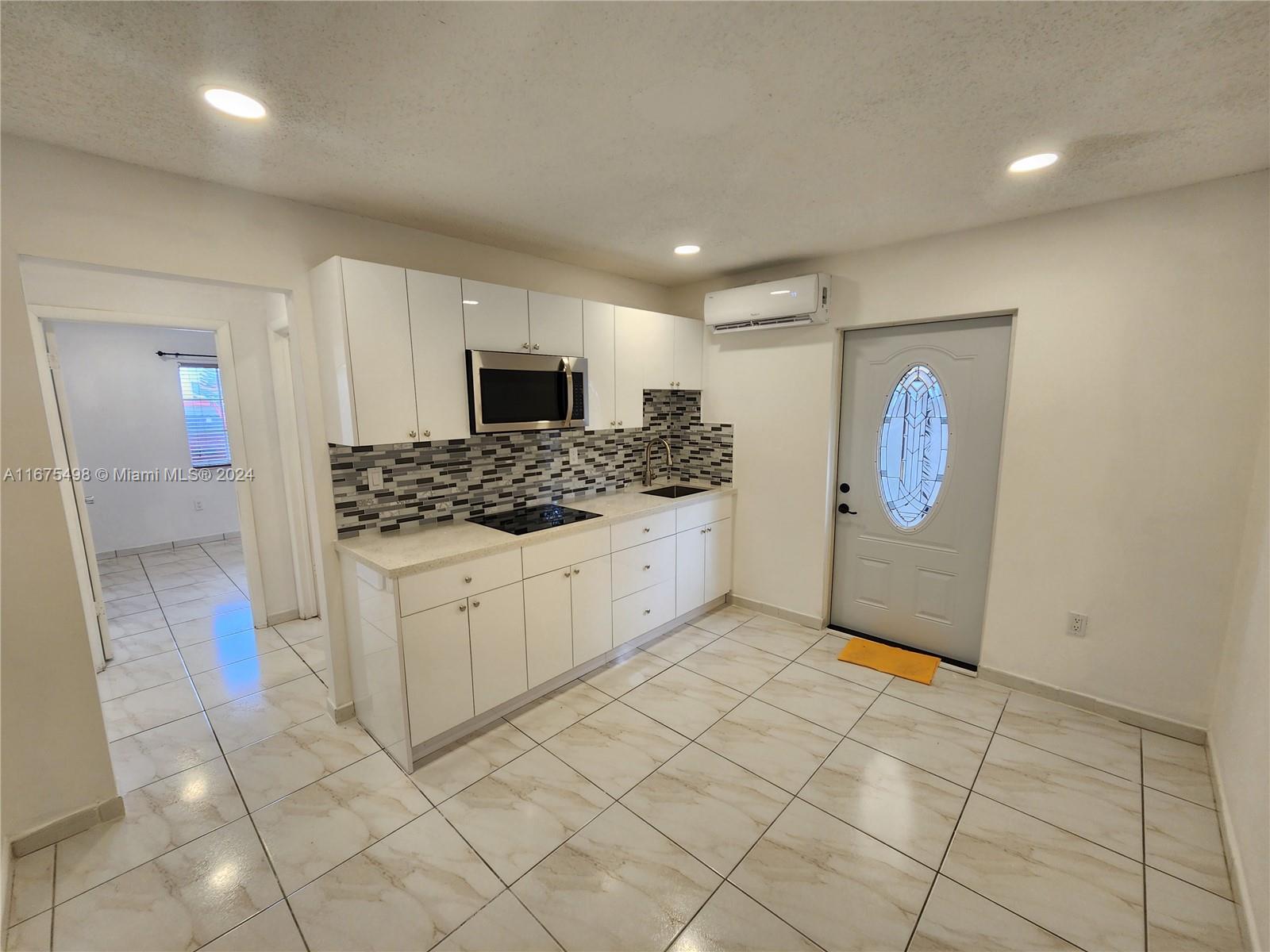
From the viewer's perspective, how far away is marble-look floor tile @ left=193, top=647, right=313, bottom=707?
284cm

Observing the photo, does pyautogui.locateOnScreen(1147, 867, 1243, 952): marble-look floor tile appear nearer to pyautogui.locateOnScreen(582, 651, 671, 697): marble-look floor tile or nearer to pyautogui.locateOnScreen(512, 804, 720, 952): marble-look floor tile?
pyautogui.locateOnScreen(512, 804, 720, 952): marble-look floor tile

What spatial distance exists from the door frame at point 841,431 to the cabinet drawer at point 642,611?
108 centimetres

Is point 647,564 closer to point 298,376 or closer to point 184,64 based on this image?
point 298,376

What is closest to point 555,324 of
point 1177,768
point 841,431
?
point 841,431

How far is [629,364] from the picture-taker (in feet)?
11.1

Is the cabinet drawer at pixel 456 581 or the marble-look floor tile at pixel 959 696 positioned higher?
the cabinet drawer at pixel 456 581

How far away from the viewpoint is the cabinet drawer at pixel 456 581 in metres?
2.14

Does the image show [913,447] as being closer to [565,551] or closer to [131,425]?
[565,551]

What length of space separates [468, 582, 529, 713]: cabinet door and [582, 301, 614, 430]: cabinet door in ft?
3.89

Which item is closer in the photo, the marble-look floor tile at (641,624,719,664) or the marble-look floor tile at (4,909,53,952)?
the marble-look floor tile at (4,909,53,952)

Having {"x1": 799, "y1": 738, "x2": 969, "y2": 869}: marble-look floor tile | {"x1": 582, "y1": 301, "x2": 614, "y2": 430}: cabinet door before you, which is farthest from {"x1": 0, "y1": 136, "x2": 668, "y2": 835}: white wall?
{"x1": 799, "y1": 738, "x2": 969, "y2": 869}: marble-look floor tile

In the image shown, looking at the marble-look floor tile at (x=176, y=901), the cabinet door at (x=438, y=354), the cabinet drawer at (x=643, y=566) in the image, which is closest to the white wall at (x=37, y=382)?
the marble-look floor tile at (x=176, y=901)

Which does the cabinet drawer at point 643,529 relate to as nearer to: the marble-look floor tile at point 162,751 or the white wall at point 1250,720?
the marble-look floor tile at point 162,751

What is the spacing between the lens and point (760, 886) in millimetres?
1721
